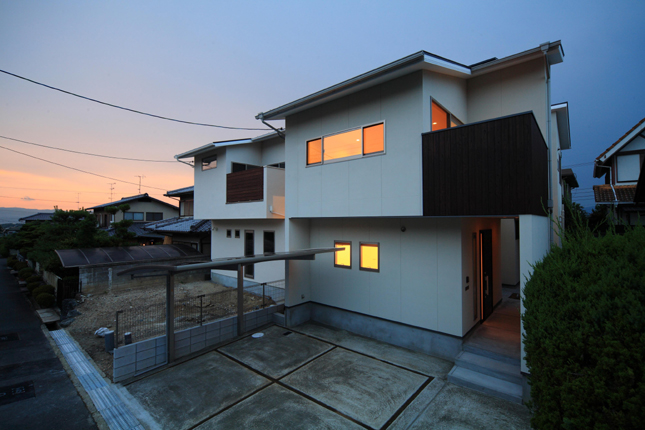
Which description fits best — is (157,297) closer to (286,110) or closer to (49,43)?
(286,110)

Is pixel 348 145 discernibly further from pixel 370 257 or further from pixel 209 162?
pixel 209 162

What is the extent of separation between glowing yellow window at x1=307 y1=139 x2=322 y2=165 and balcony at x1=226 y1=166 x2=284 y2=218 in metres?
2.42

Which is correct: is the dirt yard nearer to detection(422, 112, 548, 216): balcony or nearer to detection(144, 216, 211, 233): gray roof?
detection(144, 216, 211, 233): gray roof

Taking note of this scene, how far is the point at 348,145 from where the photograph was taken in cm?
725

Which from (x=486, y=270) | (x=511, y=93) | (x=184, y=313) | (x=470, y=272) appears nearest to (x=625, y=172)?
(x=511, y=93)

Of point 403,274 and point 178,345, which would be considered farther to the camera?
point 403,274

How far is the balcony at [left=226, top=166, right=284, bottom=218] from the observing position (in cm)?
1002

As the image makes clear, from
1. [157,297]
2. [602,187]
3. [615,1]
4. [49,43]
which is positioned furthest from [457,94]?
[615,1]

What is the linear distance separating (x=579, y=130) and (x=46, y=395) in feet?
403

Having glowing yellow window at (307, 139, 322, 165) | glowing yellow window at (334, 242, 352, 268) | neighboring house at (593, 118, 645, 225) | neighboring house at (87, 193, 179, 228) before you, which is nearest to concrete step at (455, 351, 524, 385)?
glowing yellow window at (334, 242, 352, 268)

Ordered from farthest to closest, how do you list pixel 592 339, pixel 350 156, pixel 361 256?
pixel 361 256, pixel 350 156, pixel 592 339

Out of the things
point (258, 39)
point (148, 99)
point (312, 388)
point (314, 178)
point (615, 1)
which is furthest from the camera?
point (615, 1)

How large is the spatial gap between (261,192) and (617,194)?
15586mm

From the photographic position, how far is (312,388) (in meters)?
5.12
